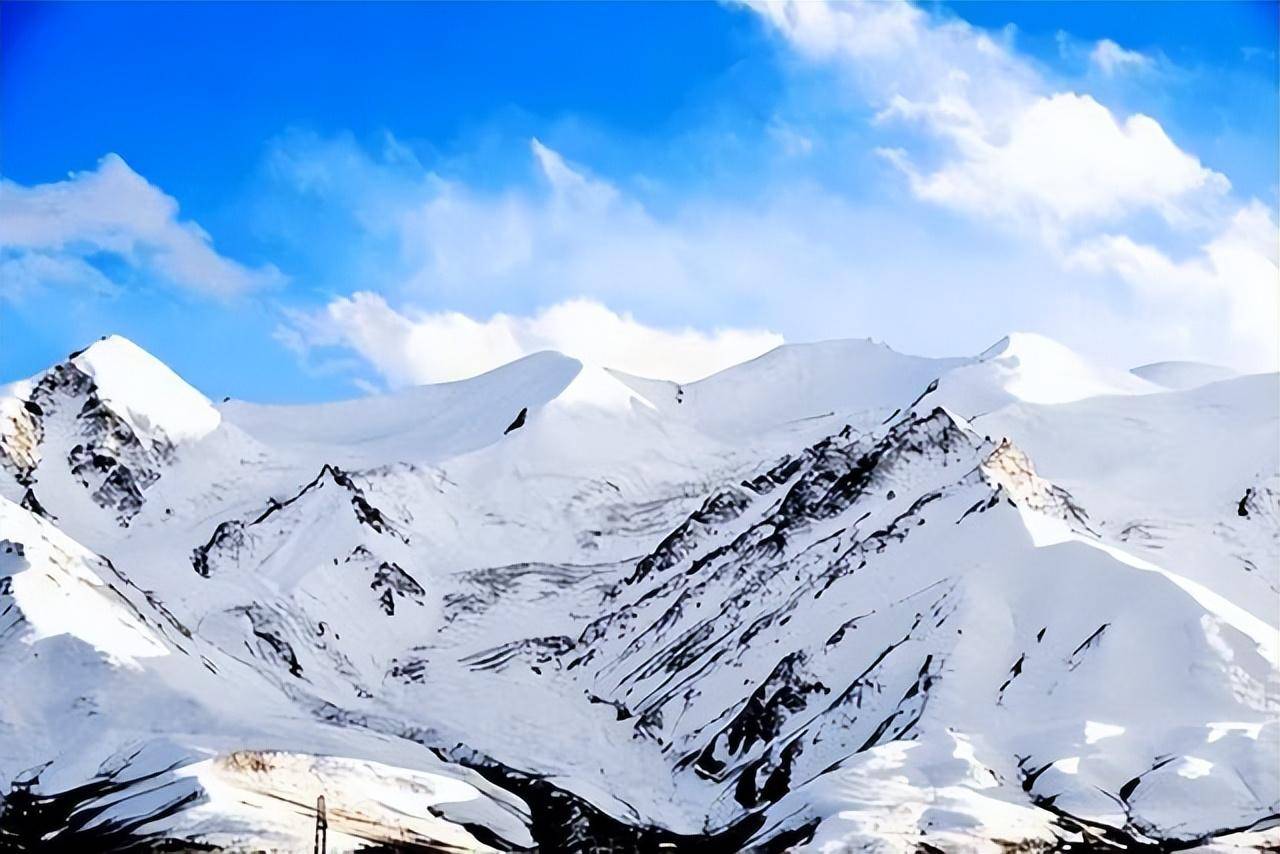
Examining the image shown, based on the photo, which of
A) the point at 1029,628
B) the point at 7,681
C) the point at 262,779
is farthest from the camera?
the point at 1029,628

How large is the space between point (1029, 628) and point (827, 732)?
72.7 feet

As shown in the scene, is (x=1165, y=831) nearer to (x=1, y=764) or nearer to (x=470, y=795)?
(x=470, y=795)

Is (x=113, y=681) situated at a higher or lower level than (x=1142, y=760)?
higher

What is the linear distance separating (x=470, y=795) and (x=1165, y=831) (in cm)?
5458

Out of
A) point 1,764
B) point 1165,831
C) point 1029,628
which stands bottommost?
point 1165,831

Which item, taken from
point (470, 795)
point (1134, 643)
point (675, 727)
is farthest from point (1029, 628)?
point (470, 795)

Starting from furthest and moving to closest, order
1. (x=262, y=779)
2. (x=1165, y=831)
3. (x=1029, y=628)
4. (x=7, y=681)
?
(x=1029, y=628) → (x=7, y=681) → (x=262, y=779) → (x=1165, y=831)

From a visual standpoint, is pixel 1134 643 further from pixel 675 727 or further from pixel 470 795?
pixel 470 795

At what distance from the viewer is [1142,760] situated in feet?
488

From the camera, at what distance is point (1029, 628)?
573ft

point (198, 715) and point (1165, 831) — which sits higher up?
point (198, 715)

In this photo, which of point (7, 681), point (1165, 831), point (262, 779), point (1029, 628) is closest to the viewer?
point (1165, 831)

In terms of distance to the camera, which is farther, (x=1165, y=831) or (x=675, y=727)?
(x=675, y=727)

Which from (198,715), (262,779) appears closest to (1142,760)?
(262,779)
